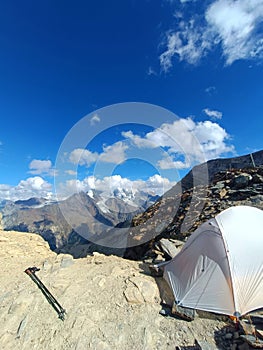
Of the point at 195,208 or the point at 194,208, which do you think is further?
the point at 194,208

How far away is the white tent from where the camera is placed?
7.19m

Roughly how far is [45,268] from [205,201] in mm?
15361

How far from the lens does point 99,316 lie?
790cm

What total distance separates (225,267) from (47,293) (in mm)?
7337

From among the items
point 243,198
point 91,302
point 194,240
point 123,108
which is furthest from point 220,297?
point 123,108

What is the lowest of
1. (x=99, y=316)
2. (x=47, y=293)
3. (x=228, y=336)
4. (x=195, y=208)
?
(x=228, y=336)

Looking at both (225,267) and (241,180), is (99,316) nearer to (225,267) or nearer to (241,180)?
(225,267)

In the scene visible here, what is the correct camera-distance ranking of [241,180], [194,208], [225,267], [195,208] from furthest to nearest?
[241,180], [194,208], [195,208], [225,267]

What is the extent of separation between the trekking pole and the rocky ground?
14 centimetres

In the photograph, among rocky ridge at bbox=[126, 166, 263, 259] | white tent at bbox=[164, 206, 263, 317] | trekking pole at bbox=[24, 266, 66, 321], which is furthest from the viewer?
rocky ridge at bbox=[126, 166, 263, 259]

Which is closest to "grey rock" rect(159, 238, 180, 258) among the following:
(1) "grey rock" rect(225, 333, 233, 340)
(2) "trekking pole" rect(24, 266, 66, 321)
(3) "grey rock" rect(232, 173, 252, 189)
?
(1) "grey rock" rect(225, 333, 233, 340)

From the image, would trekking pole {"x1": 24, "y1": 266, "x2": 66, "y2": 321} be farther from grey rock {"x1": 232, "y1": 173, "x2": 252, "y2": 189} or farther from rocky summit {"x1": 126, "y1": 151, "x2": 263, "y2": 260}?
grey rock {"x1": 232, "y1": 173, "x2": 252, "y2": 189}

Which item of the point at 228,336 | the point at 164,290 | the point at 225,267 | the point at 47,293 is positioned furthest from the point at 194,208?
the point at 47,293

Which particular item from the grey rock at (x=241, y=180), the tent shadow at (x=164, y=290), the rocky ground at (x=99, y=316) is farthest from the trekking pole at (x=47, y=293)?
the grey rock at (x=241, y=180)
